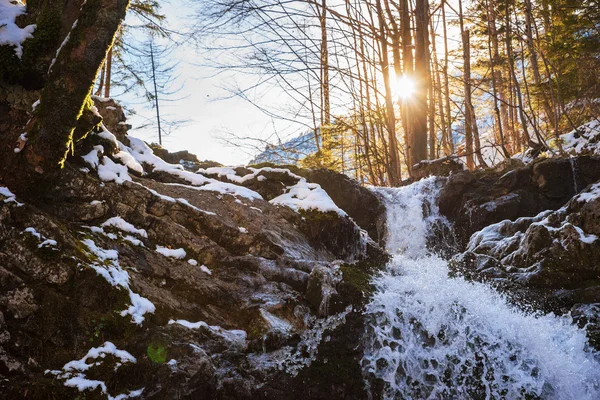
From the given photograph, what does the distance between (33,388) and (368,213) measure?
8.04m

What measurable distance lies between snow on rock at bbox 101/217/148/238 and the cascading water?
340cm

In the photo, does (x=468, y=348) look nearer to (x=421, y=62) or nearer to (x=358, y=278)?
(x=358, y=278)

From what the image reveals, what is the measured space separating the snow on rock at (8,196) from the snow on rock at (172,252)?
1769mm

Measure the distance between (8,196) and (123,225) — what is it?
143 centimetres

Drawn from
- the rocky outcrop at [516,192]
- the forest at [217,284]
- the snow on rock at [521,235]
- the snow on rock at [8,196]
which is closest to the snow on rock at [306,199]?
the forest at [217,284]

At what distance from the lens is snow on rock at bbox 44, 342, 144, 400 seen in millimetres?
3711

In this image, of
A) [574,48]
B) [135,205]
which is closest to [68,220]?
[135,205]

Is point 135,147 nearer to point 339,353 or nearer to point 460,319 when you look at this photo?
point 339,353

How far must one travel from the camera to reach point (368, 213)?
10.3 meters

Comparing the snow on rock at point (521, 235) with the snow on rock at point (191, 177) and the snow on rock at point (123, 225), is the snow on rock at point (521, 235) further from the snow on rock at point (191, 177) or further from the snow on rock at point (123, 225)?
the snow on rock at point (123, 225)

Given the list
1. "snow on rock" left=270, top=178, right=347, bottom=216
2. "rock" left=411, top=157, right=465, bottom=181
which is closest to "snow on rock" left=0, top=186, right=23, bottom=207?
"snow on rock" left=270, top=178, right=347, bottom=216

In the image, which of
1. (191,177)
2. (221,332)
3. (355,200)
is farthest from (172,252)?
(355,200)

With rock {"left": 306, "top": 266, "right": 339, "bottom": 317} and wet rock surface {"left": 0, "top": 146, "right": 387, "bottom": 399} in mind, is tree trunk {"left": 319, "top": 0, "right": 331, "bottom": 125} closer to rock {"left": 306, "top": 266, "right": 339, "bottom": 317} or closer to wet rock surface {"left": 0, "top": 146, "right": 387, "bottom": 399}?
wet rock surface {"left": 0, "top": 146, "right": 387, "bottom": 399}

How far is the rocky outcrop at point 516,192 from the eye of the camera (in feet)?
29.3
